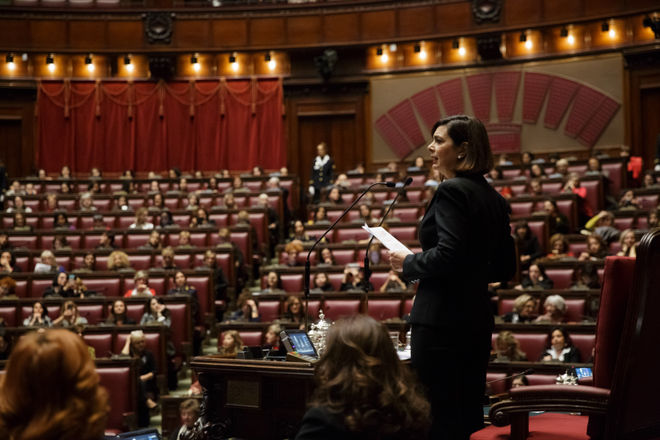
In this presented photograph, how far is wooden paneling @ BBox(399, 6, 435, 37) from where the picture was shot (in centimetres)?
1222

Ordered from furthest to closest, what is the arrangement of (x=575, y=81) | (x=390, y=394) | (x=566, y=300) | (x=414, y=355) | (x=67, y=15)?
(x=67, y=15)
(x=575, y=81)
(x=566, y=300)
(x=414, y=355)
(x=390, y=394)

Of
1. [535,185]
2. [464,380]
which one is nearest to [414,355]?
[464,380]

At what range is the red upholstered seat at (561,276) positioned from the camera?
253 inches

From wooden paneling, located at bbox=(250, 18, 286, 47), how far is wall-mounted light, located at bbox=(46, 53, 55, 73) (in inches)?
119

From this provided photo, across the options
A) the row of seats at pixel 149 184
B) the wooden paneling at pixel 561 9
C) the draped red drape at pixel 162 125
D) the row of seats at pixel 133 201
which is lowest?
the row of seats at pixel 133 201

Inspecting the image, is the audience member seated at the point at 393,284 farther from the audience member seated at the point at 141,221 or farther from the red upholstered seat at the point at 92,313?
the audience member seated at the point at 141,221

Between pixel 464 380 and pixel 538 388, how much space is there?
244 millimetres

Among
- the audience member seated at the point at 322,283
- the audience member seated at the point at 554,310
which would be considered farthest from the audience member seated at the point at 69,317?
the audience member seated at the point at 554,310

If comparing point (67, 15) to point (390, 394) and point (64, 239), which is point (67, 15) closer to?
point (64, 239)

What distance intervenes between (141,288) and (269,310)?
3.83ft

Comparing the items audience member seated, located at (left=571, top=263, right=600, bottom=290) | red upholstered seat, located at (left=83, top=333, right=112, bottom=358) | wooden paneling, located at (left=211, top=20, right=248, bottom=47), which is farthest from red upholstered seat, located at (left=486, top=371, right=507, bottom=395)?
wooden paneling, located at (left=211, top=20, right=248, bottom=47)

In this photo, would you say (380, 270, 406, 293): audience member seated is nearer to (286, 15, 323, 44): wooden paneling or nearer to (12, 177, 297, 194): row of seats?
(12, 177, 297, 194): row of seats

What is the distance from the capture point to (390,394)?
4.89 ft

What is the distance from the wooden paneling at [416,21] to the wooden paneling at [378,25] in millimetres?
132
